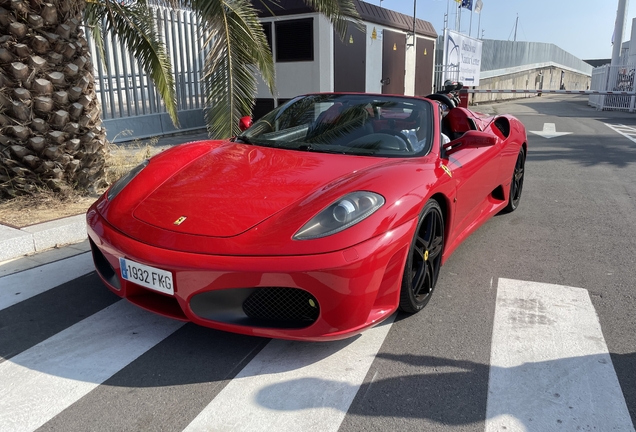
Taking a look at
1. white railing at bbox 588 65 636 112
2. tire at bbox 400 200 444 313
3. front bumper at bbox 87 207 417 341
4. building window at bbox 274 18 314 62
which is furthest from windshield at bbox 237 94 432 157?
white railing at bbox 588 65 636 112

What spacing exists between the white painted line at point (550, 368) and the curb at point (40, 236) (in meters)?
3.46

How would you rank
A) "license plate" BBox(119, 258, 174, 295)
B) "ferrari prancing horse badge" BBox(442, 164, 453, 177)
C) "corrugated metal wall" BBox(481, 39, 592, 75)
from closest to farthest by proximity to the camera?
"license plate" BBox(119, 258, 174, 295) → "ferrari prancing horse badge" BBox(442, 164, 453, 177) → "corrugated metal wall" BBox(481, 39, 592, 75)

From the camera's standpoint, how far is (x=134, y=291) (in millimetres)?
2658

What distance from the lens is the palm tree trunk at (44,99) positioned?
447cm

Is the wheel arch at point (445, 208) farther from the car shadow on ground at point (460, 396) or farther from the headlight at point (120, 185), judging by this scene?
the headlight at point (120, 185)

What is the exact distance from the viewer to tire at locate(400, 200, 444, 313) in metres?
2.80

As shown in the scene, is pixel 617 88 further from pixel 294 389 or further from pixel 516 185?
pixel 294 389

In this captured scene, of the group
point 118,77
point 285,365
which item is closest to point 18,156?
point 285,365

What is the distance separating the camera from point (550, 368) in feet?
8.30

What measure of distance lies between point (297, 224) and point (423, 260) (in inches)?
35.9

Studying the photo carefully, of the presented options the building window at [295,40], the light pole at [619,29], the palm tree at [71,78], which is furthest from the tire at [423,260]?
the light pole at [619,29]

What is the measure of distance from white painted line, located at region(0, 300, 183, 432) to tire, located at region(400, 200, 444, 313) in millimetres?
1309

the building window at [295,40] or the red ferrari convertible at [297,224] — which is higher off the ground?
the building window at [295,40]

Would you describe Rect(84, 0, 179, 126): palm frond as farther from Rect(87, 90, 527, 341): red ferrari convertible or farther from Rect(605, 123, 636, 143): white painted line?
Rect(605, 123, 636, 143): white painted line
